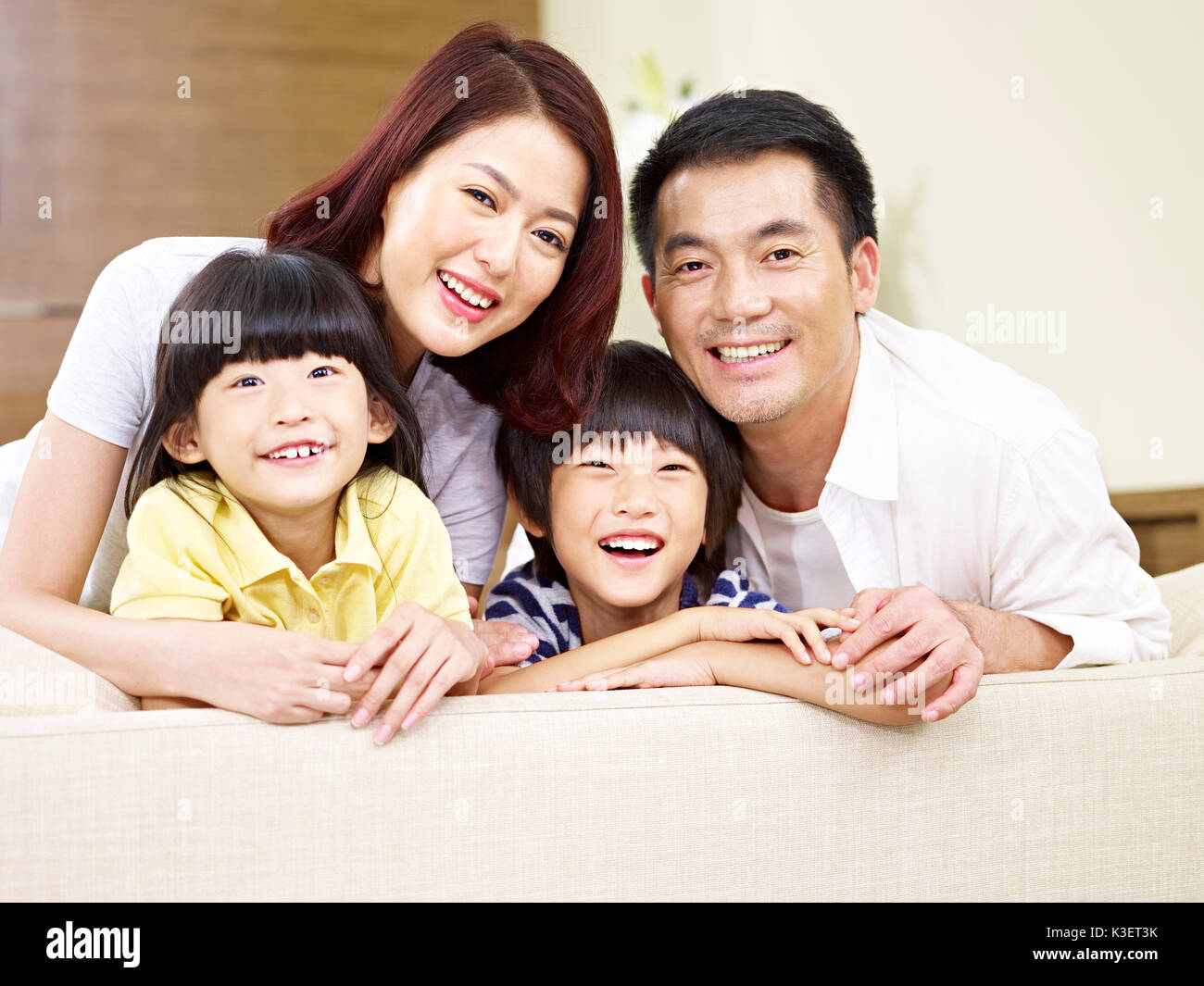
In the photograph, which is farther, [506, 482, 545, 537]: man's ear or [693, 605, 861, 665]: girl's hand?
[506, 482, 545, 537]: man's ear

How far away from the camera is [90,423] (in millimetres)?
1421

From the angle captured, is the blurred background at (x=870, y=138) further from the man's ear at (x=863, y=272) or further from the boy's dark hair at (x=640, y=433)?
the man's ear at (x=863, y=272)

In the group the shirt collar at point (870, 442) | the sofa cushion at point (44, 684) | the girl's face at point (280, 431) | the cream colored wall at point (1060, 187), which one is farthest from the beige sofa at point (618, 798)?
the cream colored wall at point (1060, 187)

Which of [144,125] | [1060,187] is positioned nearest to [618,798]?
[1060,187]

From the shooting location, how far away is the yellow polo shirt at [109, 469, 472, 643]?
1.25m

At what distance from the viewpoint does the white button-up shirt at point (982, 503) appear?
1605 millimetres

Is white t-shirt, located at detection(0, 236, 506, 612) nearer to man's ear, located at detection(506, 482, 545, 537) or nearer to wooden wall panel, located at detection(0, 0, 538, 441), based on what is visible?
man's ear, located at detection(506, 482, 545, 537)

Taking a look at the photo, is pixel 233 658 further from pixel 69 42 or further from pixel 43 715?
pixel 69 42

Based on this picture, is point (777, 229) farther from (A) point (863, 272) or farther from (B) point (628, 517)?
(B) point (628, 517)

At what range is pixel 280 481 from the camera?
128cm

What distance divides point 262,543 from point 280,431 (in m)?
0.13

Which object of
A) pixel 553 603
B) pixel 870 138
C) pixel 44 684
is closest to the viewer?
pixel 44 684

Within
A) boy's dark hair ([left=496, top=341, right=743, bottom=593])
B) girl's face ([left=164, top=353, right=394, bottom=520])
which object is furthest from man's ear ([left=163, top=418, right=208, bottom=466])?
boy's dark hair ([left=496, top=341, right=743, bottom=593])

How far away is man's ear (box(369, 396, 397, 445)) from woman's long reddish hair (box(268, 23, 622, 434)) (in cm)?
23
